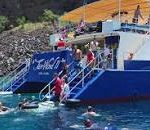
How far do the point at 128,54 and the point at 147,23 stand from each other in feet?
10.1

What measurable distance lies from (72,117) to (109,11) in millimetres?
15644

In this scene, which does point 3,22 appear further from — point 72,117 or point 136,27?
point 72,117

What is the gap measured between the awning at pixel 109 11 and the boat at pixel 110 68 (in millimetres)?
2785

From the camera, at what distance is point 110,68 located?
31.9 metres

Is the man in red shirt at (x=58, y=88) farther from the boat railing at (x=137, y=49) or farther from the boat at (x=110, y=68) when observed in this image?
the boat railing at (x=137, y=49)

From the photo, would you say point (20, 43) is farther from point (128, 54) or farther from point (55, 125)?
point (55, 125)

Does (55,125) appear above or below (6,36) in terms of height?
below

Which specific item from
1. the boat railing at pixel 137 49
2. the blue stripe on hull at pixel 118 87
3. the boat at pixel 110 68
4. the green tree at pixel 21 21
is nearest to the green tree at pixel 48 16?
the green tree at pixel 21 21

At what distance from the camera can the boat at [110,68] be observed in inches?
1200

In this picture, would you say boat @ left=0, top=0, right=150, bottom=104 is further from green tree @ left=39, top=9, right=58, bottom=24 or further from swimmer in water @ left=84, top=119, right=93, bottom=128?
green tree @ left=39, top=9, right=58, bottom=24

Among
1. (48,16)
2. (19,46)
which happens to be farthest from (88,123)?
(48,16)

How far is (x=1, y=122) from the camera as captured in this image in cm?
2633

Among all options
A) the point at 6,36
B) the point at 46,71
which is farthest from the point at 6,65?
the point at 46,71

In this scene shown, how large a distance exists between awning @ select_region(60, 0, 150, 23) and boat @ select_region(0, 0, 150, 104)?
278 cm
